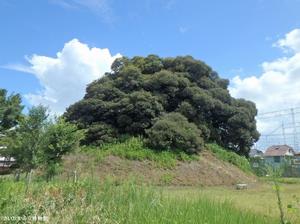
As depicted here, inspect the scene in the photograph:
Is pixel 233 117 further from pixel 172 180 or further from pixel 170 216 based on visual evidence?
pixel 170 216

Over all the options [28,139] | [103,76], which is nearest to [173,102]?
[103,76]

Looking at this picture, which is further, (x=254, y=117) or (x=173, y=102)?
(x=254, y=117)

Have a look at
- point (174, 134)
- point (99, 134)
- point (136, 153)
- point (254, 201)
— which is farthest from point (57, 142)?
point (254, 201)

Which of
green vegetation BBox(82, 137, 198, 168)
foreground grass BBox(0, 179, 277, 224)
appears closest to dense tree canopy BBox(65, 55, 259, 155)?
green vegetation BBox(82, 137, 198, 168)

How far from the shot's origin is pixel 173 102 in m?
24.9

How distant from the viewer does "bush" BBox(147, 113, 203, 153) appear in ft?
69.4

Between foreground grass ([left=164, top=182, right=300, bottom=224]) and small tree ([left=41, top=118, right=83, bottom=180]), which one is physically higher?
small tree ([left=41, top=118, right=83, bottom=180])

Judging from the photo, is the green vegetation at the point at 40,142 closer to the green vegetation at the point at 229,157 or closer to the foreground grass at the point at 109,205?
the foreground grass at the point at 109,205

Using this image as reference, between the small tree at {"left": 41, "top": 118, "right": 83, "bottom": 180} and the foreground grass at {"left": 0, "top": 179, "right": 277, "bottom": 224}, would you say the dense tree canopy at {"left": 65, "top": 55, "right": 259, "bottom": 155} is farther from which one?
the foreground grass at {"left": 0, "top": 179, "right": 277, "bottom": 224}

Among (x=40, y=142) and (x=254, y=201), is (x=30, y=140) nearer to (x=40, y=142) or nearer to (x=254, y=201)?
(x=40, y=142)

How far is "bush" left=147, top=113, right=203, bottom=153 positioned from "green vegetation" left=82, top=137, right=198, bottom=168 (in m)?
0.42

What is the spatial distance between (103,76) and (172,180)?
398 inches

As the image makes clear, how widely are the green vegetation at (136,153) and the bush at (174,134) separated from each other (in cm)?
42

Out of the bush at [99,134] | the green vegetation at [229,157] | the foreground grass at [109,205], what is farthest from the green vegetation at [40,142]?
the green vegetation at [229,157]
